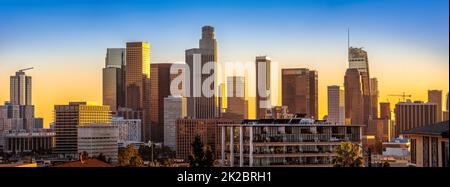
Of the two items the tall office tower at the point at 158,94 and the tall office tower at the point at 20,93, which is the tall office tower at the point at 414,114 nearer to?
the tall office tower at the point at 158,94

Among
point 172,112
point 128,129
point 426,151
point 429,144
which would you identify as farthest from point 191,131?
point 429,144

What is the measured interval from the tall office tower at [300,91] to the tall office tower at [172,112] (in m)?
15.0

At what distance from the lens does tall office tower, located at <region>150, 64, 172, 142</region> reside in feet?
220

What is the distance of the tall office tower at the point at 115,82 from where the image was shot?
238 feet

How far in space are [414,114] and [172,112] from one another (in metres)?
28.0

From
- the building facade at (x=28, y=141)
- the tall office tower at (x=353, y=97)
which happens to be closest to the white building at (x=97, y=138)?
the building facade at (x=28, y=141)

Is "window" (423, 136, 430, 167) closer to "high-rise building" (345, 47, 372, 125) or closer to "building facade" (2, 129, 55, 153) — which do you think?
"high-rise building" (345, 47, 372, 125)

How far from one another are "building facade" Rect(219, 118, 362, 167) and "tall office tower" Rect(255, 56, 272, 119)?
185 inches

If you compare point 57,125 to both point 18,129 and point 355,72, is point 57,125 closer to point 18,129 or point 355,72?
point 18,129

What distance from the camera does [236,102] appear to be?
158 ft

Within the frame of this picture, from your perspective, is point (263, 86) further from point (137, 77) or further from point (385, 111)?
point (137, 77)

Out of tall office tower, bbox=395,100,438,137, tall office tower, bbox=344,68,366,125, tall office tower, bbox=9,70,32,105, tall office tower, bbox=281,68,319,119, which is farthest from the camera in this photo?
tall office tower, bbox=9,70,32,105

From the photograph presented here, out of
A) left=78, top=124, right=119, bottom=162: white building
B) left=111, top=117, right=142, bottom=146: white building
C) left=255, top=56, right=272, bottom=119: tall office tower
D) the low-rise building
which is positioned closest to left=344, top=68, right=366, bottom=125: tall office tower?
left=255, top=56, right=272, bottom=119: tall office tower
